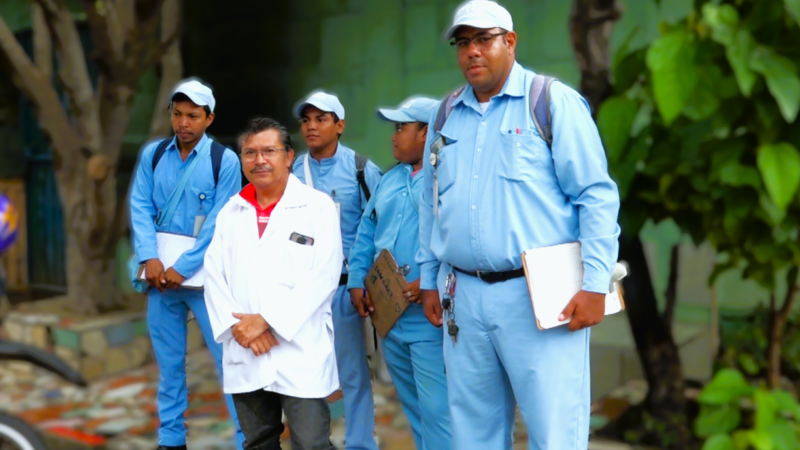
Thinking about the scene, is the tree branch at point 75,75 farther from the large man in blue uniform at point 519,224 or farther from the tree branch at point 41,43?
the large man in blue uniform at point 519,224

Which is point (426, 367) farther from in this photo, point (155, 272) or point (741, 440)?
point (741, 440)

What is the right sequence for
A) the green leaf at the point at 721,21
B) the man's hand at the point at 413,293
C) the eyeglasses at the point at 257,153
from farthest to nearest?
the green leaf at the point at 721,21, the man's hand at the point at 413,293, the eyeglasses at the point at 257,153

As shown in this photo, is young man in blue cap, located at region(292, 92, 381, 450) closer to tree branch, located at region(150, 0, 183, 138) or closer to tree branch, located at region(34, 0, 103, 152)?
tree branch, located at region(150, 0, 183, 138)

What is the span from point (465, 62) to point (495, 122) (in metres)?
0.21

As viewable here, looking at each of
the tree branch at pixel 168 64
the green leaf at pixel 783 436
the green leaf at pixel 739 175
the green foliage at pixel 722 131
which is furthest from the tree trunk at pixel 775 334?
the tree branch at pixel 168 64

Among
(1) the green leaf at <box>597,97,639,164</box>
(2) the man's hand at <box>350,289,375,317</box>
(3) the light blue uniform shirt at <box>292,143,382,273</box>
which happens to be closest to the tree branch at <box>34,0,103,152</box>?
(3) the light blue uniform shirt at <box>292,143,382,273</box>

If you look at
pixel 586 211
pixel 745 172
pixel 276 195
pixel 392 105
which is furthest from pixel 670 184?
pixel 392 105

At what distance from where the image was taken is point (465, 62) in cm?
249

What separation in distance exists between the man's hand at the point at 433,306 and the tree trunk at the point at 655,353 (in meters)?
2.13

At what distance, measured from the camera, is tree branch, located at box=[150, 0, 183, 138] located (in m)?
6.36

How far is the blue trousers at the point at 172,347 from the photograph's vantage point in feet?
11.6

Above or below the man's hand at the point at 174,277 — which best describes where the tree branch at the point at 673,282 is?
below

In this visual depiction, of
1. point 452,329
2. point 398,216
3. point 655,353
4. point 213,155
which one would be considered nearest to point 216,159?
point 213,155

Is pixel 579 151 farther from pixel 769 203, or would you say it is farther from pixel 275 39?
pixel 275 39
